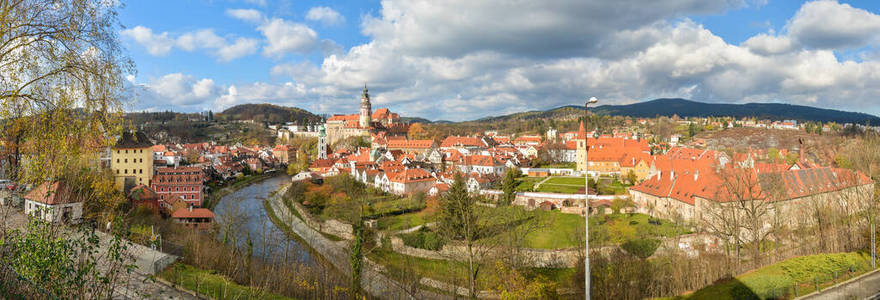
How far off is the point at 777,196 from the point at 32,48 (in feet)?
84.1

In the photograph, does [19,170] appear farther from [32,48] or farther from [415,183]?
[415,183]

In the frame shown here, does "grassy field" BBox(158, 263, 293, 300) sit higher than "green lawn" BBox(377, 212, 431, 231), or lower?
higher

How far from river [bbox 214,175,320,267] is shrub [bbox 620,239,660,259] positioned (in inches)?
579

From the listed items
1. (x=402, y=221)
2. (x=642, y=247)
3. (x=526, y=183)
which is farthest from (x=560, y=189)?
(x=642, y=247)

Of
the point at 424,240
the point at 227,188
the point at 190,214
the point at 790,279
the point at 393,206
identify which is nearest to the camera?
the point at 790,279

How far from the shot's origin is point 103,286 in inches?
172

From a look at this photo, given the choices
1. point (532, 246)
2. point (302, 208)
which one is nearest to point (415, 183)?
point (302, 208)

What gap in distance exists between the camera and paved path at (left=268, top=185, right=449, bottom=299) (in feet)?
56.9

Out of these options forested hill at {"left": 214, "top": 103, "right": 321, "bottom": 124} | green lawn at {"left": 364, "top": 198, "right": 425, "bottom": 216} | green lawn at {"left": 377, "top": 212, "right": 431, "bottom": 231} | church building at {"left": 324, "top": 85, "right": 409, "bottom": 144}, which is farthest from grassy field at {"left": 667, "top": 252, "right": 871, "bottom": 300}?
forested hill at {"left": 214, "top": 103, "right": 321, "bottom": 124}

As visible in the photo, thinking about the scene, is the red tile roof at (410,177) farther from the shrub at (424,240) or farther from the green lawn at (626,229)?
the green lawn at (626,229)

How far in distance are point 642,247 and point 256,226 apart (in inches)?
876

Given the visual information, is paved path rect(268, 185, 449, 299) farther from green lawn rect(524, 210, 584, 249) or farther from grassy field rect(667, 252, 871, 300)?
grassy field rect(667, 252, 871, 300)

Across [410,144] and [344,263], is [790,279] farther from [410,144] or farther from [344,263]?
[410,144]

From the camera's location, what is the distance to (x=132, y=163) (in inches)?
1288
